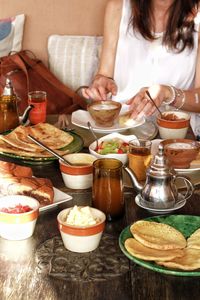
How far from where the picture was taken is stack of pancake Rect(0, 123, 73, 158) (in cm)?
189

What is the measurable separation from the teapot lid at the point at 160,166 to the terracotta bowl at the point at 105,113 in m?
0.67

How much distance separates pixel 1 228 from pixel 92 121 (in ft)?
3.18

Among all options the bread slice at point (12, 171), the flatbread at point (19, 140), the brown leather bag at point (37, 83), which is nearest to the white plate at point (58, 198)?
the bread slice at point (12, 171)

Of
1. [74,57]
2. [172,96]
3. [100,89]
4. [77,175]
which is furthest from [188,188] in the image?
[74,57]

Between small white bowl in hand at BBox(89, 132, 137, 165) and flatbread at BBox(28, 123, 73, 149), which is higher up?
small white bowl in hand at BBox(89, 132, 137, 165)

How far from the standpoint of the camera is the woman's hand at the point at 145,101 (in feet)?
7.10

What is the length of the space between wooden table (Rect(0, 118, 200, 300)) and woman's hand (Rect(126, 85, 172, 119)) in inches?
31.8

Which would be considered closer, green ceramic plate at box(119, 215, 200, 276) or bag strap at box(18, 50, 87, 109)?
green ceramic plate at box(119, 215, 200, 276)

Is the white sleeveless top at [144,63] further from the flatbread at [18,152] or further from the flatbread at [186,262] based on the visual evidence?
the flatbread at [186,262]

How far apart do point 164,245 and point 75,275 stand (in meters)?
0.21

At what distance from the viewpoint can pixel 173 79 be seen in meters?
2.83

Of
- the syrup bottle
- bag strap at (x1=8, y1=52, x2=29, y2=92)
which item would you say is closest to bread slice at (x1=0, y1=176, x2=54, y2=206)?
the syrup bottle

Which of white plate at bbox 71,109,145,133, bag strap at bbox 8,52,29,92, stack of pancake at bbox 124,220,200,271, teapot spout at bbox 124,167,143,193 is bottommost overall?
bag strap at bbox 8,52,29,92

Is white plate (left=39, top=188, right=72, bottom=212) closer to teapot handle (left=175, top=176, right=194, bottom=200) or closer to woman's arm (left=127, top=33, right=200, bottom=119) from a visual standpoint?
teapot handle (left=175, top=176, right=194, bottom=200)
